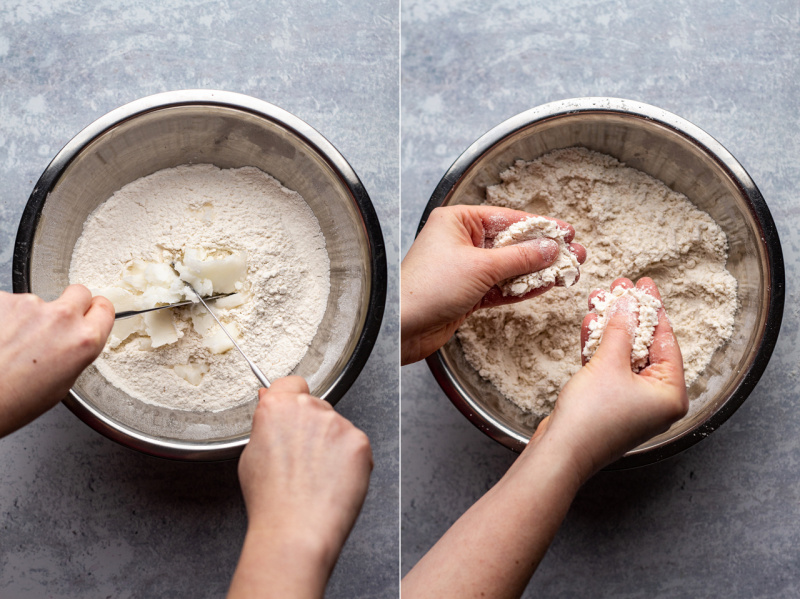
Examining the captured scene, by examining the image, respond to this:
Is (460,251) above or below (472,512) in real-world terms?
above

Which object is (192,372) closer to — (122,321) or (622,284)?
(122,321)

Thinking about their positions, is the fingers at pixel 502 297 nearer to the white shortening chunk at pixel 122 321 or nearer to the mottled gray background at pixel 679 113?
the mottled gray background at pixel 679 113

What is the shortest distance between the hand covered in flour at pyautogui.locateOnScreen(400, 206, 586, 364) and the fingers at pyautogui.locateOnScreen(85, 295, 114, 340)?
36 centimetres

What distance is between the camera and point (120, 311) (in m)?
0.87

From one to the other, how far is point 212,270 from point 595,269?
1.87 feet

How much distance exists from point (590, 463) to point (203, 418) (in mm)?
548

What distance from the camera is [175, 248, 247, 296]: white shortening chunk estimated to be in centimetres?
89

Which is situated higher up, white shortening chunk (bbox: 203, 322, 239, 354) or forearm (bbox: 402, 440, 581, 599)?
white shortening chunk (bbox: 203, 322, 239, 354)

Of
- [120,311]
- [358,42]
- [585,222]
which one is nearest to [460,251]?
[585,222]

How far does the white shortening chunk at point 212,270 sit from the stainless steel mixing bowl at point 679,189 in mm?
302

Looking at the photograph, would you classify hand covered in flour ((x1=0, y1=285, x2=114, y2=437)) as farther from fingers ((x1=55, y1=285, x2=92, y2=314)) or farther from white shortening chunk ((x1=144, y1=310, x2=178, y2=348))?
white shortening chunk ((x1=144, y1=310, x2=178, y2=348))

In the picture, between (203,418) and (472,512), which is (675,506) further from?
(203,418)

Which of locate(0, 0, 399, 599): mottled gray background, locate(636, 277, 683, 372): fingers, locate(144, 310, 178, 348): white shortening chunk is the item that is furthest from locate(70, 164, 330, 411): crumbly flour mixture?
locate(636, 277, 683, 372): fingers

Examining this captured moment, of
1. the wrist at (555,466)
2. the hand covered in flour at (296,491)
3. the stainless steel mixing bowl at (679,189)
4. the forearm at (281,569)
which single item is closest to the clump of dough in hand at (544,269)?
the stainless steel mixing bowl at (679,189)
